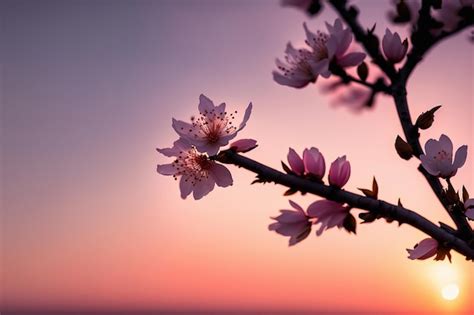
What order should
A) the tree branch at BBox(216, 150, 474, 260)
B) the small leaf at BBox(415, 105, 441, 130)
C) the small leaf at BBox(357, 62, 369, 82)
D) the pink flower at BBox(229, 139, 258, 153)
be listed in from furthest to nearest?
the small leaf at BBox(357, 62, 369, 82) < the small leaf at BBox(415, 105, 441, 130) < the pink flower at BBox(229, 139, 258, 153) < the tree branch at BBox(216, 150, 474, 260)

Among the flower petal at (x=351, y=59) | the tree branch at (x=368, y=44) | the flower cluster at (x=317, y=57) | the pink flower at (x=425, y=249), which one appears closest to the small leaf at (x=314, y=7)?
the flower cluster at (x=317, y=57)

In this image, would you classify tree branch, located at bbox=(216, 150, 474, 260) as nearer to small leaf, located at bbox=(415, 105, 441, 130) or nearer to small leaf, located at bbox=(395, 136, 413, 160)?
small leaf, located at bbox=(395, 136, 413, 160)

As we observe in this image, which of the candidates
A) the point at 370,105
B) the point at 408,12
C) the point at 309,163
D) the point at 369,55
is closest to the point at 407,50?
the point at 369,55

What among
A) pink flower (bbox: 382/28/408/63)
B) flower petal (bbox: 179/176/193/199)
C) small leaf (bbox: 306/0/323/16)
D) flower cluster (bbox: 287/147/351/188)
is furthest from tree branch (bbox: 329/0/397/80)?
flower petal (bbox: 179/176/193/199)

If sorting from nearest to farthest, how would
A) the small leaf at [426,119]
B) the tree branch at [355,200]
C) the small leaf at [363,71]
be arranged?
the tree branch at [355,200] → the small leaf at [426,119] → the small leaf at [363,71]

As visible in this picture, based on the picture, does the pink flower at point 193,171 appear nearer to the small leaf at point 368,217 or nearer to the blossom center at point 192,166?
the blossom center at point 192,166
